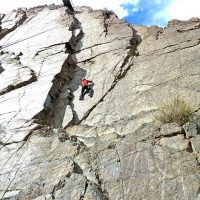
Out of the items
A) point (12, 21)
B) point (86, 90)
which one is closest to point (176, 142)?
point (86, 90)

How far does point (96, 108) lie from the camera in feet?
49.5

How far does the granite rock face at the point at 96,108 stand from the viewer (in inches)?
387

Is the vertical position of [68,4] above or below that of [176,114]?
above

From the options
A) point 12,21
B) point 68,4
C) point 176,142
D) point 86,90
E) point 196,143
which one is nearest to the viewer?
point 196,143

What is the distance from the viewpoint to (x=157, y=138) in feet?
35.1

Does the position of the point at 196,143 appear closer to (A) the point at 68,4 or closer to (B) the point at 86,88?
(B) the point at 86,88

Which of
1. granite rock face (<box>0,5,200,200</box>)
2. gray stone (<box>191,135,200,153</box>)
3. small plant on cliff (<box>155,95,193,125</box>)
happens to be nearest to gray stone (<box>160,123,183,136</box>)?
granite rock face (<box>0,5,200,200</box>)

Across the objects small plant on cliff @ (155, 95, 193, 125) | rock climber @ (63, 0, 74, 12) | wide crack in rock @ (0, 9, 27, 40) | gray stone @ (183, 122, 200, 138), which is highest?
rock climber @ (63, 0, 74, 12)

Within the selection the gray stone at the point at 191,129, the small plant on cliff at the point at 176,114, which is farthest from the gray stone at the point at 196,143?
the small plant on cliff at the point at 176,114

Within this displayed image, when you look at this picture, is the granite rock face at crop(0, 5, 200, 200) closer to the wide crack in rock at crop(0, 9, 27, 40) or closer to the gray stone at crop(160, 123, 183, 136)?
the gray stone at crop(160, 123, 183, 136)

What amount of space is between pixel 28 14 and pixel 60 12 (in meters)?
3.33

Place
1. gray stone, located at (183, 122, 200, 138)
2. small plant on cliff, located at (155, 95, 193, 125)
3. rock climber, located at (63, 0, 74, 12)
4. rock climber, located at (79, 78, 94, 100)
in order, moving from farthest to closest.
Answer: rock climber, located at (63, 0, 74, 12) < rock climber, located at (79, 78, 94, 100) < small plant on cliff, located at (155, 95, 193, 125) < gray stone, located at (183, 122, 200, 138)

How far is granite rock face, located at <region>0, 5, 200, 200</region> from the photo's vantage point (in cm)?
982

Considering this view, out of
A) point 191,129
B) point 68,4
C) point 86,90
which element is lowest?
point 191,129
